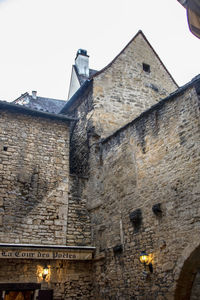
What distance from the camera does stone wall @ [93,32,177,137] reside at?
36.8 ft

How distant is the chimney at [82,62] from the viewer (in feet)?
48.9

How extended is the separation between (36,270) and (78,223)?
6.11ft

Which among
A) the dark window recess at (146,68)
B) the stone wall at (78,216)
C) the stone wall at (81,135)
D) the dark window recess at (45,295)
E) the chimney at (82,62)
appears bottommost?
the dark window recess at (45,295)

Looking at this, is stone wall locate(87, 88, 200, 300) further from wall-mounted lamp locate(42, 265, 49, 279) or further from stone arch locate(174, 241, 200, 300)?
wall-mounted lamp locate(42, 265, 49, 279)

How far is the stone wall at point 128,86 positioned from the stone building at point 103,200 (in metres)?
0.05

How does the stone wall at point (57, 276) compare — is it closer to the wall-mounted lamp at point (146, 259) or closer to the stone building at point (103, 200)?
the stone building at point (103, 200)

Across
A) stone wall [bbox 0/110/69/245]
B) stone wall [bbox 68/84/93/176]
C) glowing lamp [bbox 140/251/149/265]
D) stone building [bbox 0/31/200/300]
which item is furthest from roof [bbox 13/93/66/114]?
glowing lamp [bbox 140/251/149/265]

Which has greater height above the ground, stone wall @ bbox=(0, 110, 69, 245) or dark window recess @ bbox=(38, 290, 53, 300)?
stone wall @ bbox=(0, 110, 69, 245)

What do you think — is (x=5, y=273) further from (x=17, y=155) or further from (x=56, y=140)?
(x=56, y=140)

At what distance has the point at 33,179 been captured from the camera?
9.49m

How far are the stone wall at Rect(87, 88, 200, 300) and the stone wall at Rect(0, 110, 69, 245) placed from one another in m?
1.18

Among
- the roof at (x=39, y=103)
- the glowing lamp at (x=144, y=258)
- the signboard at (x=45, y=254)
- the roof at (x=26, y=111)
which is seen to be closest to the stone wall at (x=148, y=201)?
the glowing lamp at (x=144, y=258)

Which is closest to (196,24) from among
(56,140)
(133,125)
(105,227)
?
(133,125)

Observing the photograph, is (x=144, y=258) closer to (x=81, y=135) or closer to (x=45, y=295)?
(x=45, y=295)
